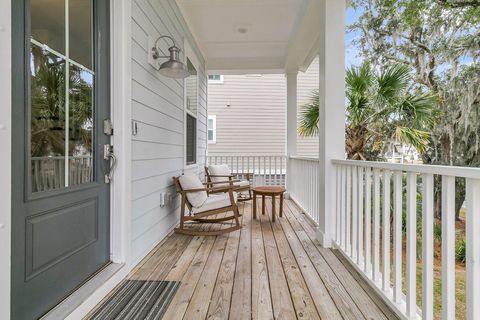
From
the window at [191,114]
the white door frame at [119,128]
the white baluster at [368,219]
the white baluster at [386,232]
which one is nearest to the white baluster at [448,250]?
the white baluster at [386,232]

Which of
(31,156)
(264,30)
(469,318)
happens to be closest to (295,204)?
(264,30)

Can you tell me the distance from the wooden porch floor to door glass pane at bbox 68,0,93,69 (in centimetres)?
163

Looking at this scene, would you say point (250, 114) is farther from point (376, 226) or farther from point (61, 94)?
point (61, 94)

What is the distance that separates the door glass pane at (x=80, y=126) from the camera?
168 cm

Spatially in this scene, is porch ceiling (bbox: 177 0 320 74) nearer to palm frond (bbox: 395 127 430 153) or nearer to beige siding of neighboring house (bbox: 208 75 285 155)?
palm frond (bbox: 395 127 430 153)

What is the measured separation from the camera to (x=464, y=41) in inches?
207

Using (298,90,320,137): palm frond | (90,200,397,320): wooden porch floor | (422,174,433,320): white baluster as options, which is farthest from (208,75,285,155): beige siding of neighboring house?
(422,174,433,320): white baluster

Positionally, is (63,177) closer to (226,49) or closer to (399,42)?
(226,49)

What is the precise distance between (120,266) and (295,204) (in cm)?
376

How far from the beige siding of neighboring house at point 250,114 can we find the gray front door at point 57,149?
673cm

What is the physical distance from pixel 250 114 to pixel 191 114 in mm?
4376

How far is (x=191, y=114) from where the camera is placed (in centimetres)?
459

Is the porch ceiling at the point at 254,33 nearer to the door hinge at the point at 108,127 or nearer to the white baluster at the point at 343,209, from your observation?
the white baluster at the point at 343,209

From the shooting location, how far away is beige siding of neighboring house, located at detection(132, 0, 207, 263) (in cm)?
232
